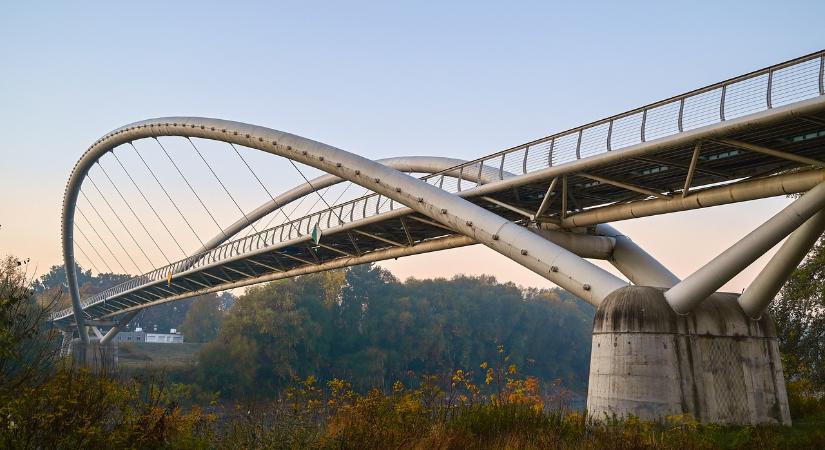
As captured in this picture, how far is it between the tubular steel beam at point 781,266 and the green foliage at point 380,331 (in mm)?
36964

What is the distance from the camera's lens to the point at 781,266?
46.7 feet

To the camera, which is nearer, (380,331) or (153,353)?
(380,331)

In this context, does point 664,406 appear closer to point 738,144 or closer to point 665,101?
point 738,144

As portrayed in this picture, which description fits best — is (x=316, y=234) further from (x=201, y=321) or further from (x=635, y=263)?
(x=201, y=321)

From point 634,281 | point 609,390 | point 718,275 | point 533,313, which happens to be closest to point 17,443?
point 609,390

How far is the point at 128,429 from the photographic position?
26.8 ft

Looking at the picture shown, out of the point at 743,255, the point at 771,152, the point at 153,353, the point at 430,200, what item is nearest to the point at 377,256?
the point at 430,200

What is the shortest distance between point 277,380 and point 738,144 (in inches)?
2194

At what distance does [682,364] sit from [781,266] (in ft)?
11.1

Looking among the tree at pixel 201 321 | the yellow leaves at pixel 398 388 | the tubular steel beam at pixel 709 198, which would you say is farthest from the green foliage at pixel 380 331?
the yellow leaves at pixel 398 388

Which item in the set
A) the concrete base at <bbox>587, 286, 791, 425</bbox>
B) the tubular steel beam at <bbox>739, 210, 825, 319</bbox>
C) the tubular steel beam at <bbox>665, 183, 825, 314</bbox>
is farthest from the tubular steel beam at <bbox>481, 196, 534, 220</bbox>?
the tubular steel beam at <bbox>739, 210, 825, 319</bbox>

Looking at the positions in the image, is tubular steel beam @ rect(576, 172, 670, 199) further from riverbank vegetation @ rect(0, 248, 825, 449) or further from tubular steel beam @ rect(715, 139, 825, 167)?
riverbank vegetation @ rect(0, 248, 825, 449)

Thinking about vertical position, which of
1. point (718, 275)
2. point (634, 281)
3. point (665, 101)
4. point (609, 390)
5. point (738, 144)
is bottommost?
point (609, 390)

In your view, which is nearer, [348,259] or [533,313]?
[348,259]
